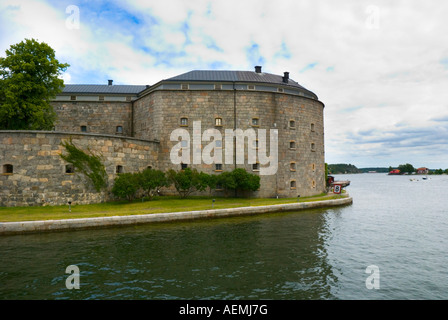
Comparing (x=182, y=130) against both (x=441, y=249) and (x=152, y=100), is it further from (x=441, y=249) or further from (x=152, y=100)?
(x=441, y=249)

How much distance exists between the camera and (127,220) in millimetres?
21625

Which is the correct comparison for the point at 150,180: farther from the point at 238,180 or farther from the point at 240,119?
the point at 240,119

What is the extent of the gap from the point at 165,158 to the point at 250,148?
37.2ft

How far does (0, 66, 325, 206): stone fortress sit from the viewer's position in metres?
25.4

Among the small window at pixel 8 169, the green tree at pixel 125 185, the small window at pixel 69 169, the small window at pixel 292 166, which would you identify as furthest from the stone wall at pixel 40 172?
the small window at pixel 292 166

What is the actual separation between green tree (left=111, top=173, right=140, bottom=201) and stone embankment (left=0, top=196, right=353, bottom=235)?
6.69 m

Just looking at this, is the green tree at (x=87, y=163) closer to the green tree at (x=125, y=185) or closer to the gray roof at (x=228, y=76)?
the green tree at (x=125, y=185)

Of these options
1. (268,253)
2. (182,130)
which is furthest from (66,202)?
(268,253)

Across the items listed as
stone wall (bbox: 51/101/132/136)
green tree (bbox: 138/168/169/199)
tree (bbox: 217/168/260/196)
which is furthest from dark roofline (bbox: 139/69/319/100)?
green tree (bbox: 138/168/169/199)

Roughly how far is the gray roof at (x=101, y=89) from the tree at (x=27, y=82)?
1194 centimetres

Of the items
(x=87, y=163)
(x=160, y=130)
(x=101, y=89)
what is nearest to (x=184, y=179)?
(x=160, y=130)

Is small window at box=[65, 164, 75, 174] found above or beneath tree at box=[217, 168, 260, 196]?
above

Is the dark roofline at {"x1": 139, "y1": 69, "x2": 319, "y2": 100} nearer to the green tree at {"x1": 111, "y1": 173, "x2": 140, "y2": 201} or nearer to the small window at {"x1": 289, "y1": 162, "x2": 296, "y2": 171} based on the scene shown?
the small window at {"x1": 289, "y1": 162, "x2": 296, "y2": 171}

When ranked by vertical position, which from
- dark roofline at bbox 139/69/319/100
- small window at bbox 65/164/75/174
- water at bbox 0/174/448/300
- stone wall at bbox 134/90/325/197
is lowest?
water at bbox 0/174/448/300
